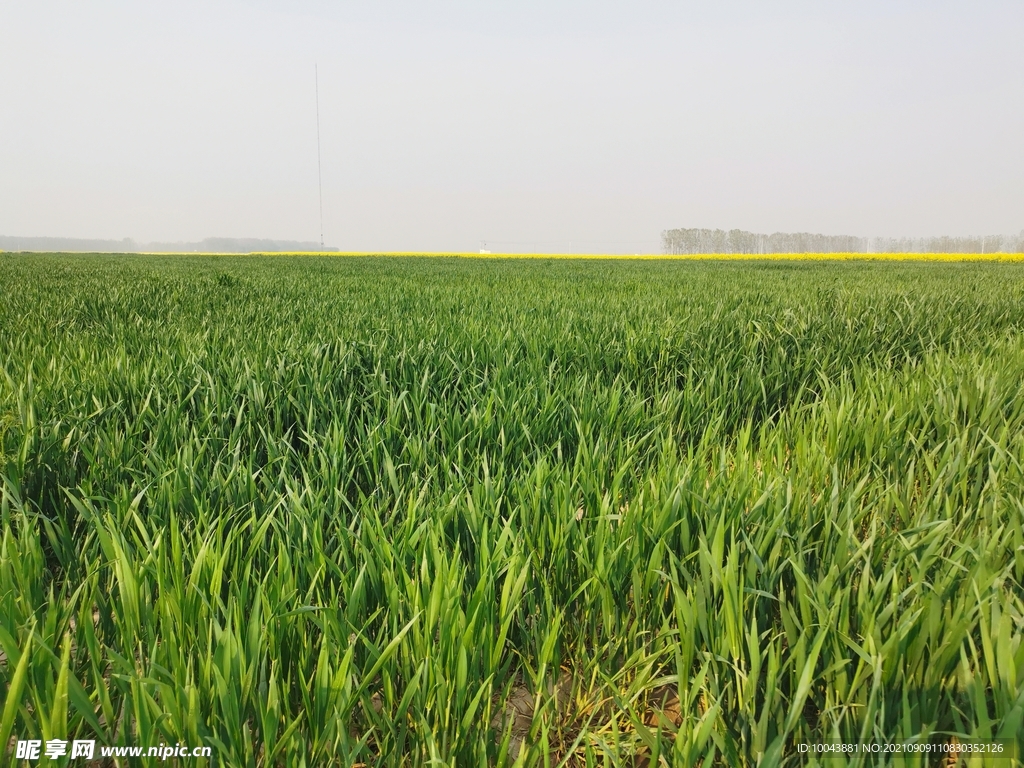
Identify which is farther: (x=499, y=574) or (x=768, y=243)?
(x=768, y=243)

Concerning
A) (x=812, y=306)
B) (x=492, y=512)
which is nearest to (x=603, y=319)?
(x=812, y=306)

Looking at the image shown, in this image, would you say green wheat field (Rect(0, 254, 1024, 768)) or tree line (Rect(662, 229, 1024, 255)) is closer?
green wheat field (Rect(0, 254, 1024, 768))

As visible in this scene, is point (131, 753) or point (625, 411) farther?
point (625, 411)

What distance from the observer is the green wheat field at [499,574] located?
0.82m

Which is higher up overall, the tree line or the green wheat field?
the tree line

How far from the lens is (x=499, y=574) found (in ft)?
3.52

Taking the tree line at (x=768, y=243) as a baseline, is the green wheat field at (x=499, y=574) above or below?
below

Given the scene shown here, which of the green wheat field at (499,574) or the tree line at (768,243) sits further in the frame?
the tree line at (768,243)

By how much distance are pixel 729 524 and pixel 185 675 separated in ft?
3.40

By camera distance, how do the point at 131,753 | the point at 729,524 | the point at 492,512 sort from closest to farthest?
the point at 131,753, the point at 729,524, the point at 492,512

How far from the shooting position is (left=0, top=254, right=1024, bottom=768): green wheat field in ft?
2.69

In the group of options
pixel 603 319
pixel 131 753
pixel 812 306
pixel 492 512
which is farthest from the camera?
pixel 812 306

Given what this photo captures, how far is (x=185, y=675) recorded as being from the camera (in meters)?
0.85

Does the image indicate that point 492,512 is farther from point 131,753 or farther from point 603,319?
point 603,319
